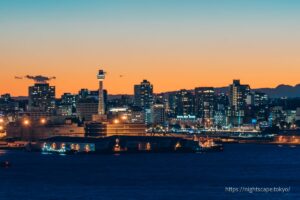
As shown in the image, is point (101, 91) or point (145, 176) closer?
point (145, 176)

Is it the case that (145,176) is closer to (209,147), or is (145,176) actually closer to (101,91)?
(209,147)

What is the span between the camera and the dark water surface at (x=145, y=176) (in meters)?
57.0

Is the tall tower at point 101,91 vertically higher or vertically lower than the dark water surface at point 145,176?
higher

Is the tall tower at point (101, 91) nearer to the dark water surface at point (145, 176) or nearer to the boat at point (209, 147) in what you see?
the boat at point (209, 147)

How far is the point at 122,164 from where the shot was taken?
8456cm

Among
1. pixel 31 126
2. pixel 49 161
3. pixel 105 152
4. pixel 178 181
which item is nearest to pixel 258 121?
pixel 31 126

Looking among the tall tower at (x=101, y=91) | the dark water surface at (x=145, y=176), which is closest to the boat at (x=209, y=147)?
the dark water surface at (x=145, y=176)

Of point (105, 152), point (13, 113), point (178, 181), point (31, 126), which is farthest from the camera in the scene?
point (13, 113)

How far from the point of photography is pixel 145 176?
7062 centimetres

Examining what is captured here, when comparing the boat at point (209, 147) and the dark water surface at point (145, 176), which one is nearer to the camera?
the dark water surface at point (145, 176)

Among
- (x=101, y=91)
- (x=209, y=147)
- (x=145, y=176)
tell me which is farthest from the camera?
(x=101, y=91)

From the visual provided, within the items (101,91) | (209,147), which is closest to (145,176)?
(209,147)

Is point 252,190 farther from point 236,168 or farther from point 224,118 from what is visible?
point 224,118

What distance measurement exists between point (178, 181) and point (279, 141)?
2996 inches
